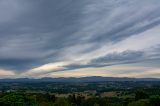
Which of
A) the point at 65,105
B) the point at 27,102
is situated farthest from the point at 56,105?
the point at 27,102

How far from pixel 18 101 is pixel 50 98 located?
65.9 meters

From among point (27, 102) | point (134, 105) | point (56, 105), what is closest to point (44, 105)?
point (56, 105)

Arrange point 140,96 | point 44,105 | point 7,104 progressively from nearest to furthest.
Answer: point 7,104 < point 44,105 < point 140,96

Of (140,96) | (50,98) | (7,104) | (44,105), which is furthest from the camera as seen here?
(50,98)

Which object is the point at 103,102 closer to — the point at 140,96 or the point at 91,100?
the point at 91,100

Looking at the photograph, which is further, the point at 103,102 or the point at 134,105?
the point at 103,102

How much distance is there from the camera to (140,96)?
16162cm

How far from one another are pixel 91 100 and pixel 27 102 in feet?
218

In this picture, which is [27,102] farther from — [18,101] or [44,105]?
[44,105]

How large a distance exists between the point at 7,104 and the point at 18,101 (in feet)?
12.0

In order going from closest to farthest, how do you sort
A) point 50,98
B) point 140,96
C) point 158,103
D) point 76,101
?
point 158,103 < point 140,96 < point 50,98 < point 76,101

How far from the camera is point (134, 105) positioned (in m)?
132

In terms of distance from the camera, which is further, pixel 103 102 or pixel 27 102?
pixel 103 102

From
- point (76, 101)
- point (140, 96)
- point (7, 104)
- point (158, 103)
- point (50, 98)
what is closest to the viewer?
point (7, 104)
